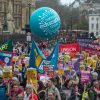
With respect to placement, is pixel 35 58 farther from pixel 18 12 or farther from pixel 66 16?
pixel 66 16

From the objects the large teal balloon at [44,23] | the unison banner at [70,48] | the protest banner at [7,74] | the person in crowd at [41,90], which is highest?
the large teal balloon at [44,23]

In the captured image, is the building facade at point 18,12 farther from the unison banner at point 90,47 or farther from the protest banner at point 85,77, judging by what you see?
the protest banner at point 85,77

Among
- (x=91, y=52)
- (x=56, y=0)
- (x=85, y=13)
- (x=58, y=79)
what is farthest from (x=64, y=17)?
(x=58, y=79)

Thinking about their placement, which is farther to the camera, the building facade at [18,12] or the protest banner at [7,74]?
the building facade at [18,12]

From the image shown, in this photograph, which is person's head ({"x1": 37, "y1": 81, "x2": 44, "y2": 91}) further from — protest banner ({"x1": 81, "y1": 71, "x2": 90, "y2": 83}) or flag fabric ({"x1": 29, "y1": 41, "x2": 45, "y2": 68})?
flag fabric ({"x1": 29, "y1": 41, "x2": 45, "y2": 68})

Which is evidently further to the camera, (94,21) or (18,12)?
(94,21)

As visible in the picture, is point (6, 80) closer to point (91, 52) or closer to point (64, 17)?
point (91, 52)

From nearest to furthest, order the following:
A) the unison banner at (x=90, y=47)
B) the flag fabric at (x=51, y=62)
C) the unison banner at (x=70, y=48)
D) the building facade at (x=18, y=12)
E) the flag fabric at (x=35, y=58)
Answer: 1. the flag fabric at (x=35, y=58)
2. the flag fabric at (x=51, y=62)
3. the unison banner at (x=70, y=48)
4. the unison banner at (x=90, y=47)
5. the building facade at (x=18, y=12)

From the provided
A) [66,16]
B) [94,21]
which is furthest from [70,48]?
[94,21]

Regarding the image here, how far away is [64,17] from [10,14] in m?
36.4

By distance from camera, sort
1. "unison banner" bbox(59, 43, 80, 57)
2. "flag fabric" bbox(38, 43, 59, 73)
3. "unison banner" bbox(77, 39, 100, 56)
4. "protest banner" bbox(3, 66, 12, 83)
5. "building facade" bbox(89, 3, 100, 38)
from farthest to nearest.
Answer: "building facade" bbox(89, 3, 100, 38) < "unison banner" bbox(77, 39, 100, 56) < "unison banner" bbox(59, 43, 80, 57) < "flag fabric" bbox(38, 43, 59, 73) < "protest banner" bbox(3, 66, 12, 83)

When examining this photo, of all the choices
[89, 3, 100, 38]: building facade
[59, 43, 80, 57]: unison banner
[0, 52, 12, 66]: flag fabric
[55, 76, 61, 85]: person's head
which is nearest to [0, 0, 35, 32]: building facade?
[89, 3, 100, 38]: building facade

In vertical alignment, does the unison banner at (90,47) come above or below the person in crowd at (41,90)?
above

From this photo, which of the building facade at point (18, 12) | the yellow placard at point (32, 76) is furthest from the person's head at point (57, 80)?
the building facade at point (18, 12)
